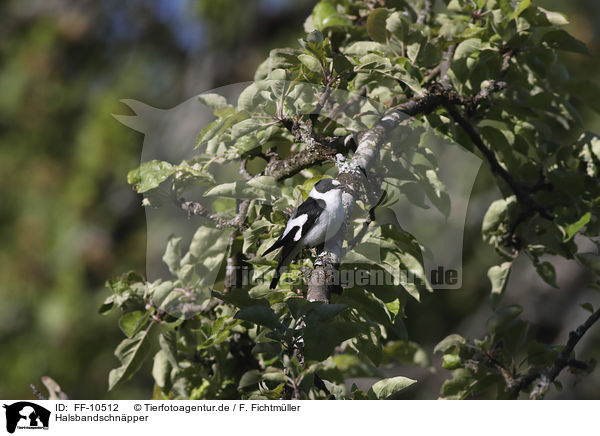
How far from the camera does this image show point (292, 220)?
61cm

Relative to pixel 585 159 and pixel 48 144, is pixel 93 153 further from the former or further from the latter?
pixel 585 159

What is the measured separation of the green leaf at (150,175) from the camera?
0.71m

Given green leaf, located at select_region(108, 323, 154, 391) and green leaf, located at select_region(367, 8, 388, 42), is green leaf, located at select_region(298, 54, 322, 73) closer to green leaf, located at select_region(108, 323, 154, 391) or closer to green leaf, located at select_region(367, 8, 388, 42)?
green leaf, located at select_region(367, 8, 388, 42)

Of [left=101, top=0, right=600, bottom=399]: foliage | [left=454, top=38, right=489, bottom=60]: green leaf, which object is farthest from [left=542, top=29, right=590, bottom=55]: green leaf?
[left=454, top=38, right=489, bottom=60]: green leaf

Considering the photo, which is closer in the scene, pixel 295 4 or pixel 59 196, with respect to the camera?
pixel 59 196

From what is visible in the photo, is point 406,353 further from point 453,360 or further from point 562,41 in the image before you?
point 562,41

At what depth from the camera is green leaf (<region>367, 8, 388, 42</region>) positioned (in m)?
0.80

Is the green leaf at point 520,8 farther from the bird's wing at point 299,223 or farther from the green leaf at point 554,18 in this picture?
the bird's wing at point 299,223

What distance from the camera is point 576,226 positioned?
2.62 feet

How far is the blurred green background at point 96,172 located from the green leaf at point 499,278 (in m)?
1.22

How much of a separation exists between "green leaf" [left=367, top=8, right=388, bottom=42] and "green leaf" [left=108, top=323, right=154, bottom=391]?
1.76 ft
